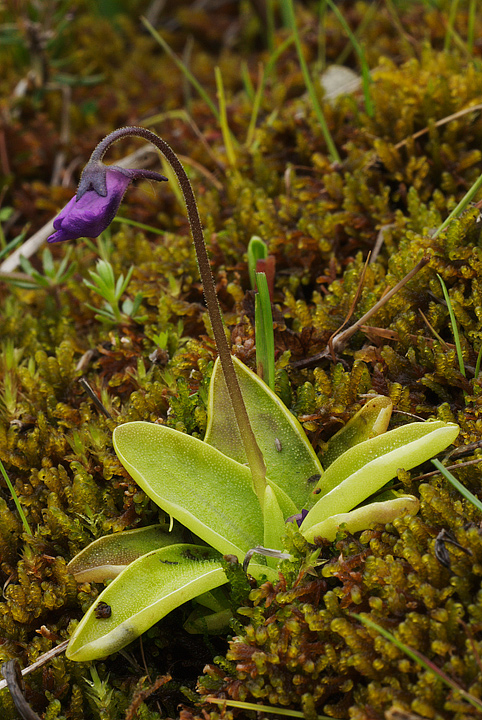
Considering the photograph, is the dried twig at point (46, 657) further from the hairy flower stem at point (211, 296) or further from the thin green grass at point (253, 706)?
the hairy flower stem at point (211, 296)

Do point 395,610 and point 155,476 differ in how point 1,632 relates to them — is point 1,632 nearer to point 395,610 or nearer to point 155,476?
point 155,476

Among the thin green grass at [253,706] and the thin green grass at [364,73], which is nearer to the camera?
the thin green grass at [253,706]

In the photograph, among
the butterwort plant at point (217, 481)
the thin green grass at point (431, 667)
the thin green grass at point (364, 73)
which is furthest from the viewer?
the thin green grass at point (364, 73)

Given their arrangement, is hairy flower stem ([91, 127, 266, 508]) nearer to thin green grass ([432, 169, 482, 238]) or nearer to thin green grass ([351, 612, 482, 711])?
thin green grass ([351, 612, 482, 711])

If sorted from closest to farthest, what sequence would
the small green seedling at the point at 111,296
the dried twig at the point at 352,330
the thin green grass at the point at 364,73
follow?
1. the dried twig at the point at 352,330
2. the small green seedling at the point at 111,296
3. the thin green grass at the point at 364,73

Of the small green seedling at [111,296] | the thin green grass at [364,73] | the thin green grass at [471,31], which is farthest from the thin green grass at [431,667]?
the thin green grass at [471,31]

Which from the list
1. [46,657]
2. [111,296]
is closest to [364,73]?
[111,296]

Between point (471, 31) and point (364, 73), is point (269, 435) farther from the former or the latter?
point (471, 31)

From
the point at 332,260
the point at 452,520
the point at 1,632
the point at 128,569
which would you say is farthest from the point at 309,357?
the point at 1,632
